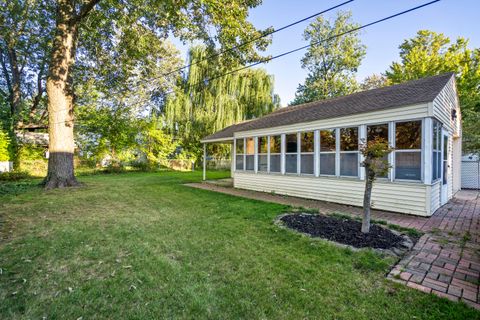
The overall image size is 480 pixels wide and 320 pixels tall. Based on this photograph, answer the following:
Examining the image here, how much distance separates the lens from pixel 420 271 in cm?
298

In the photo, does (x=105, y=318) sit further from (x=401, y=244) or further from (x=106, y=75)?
(x=106, y=75)

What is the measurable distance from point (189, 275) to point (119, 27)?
11.7m

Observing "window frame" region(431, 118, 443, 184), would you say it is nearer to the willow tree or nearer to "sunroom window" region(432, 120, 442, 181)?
"sunroom window" region(432, 120, 442, 181)

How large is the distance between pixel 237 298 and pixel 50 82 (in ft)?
37.2

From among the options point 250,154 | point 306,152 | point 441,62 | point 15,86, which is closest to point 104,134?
point 15,86

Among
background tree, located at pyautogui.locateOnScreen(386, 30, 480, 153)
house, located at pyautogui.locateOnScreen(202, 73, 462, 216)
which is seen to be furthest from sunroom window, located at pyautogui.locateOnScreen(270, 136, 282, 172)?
background tree, located at pyautogui.locateOnScreen(386, 30, 480, 153)

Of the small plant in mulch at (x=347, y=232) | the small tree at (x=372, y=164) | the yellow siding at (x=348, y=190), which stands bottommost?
the small plant in mulch at (x=347, y=232)

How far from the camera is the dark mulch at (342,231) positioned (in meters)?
3.89

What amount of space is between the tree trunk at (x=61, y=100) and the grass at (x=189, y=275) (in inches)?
217

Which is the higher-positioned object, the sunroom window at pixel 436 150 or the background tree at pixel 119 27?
the background tree at pixel 119 27

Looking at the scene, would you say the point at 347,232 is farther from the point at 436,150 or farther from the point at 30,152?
the point at 30,152

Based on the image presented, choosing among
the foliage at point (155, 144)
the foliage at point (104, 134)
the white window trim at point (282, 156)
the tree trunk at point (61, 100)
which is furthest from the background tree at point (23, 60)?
the white window trim at point (282, 156)

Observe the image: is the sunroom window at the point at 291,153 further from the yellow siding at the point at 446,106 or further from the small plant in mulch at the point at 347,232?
the yellow siding at the point at 446,106

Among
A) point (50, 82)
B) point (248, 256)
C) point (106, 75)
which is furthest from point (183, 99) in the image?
point (248, 256)
